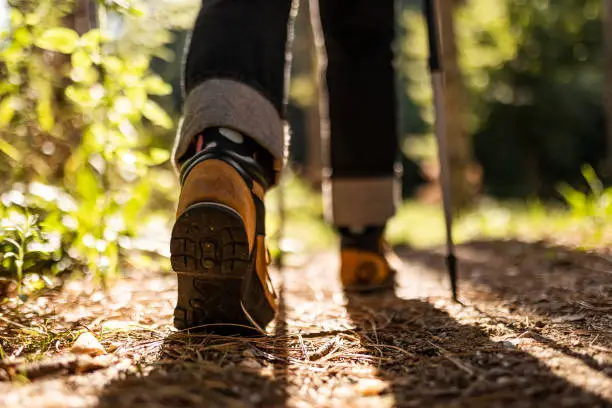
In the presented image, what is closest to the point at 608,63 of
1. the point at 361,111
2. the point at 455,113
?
the point at 455,113

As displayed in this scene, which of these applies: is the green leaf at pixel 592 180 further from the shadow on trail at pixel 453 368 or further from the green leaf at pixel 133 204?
the green leaf at pixel 133 204

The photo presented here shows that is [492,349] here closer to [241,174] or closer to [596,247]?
[241,174]

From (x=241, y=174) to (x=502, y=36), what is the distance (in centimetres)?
Result: 1327

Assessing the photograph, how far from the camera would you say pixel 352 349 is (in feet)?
3.70

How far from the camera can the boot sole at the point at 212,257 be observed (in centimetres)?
105

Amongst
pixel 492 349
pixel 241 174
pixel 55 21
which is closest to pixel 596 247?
pixel 492 349

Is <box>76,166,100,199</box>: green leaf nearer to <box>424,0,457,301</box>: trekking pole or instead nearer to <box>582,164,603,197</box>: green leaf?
<box>424,0,457,301</box>: trekking pole

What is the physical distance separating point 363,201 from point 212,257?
34.4 inches

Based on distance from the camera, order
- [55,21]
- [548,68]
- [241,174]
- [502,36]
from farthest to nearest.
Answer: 1. [548,68]
2. [502,36]
3. [55,21]
4. [241,174]

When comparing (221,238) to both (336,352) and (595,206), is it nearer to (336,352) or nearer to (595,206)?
(336,352)

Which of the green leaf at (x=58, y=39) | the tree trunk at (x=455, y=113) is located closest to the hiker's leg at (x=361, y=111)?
the green leaf at (x=58, y=39)

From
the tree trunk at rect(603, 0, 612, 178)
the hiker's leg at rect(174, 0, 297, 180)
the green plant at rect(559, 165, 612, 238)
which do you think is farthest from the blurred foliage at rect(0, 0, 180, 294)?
the tree trunk at rect(603, 0, 612, 178)

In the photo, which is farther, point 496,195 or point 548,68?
point 496,195

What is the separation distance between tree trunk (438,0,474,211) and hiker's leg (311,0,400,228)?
4.63 metres
